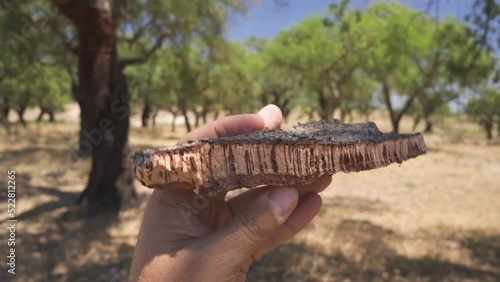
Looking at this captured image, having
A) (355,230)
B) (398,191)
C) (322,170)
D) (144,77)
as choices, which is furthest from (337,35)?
(322,170)

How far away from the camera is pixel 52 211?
6.96 meters

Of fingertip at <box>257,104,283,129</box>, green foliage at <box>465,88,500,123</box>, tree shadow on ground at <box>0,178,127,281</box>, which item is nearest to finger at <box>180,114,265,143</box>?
fingertip at <box>257,104,283,129</box>

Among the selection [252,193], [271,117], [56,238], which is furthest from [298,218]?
[56,238]

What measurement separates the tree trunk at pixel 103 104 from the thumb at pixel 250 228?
5.22m

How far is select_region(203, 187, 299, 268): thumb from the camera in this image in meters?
1.64

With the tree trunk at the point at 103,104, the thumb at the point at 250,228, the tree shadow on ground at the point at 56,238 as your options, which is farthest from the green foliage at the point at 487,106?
the thumb at the point at 250,228

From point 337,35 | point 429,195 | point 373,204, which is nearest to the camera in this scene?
point 373,204

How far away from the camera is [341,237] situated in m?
6.18

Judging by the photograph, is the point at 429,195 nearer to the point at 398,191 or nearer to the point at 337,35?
the point at 398,191

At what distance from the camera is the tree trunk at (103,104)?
5.96 metres

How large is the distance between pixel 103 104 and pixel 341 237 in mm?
4585

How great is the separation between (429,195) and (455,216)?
184cm

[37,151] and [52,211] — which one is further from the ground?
[37,151]

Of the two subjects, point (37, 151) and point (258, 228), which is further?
point (37, 151)
